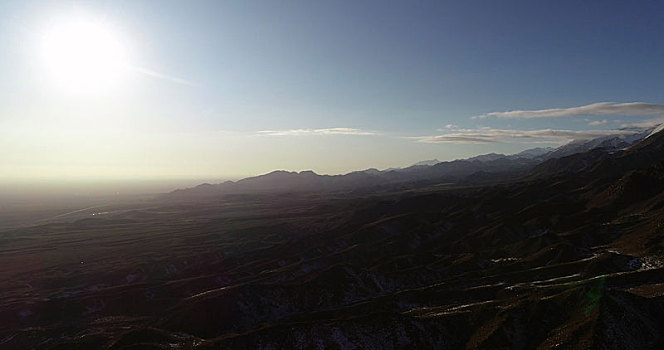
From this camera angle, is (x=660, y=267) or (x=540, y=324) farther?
(x=660, y=267)

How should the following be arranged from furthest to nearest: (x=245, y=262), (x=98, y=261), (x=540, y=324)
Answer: (x=98, y=261), (x=245, y=262), (x=540, y=324)

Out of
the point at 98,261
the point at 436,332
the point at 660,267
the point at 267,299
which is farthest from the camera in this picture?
the point at 98,261

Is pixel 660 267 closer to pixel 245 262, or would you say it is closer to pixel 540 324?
pixel 540 324

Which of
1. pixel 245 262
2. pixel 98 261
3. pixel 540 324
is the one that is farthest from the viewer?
pixel 98 261

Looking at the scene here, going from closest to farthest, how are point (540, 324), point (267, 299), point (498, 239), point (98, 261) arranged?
1. point (540, 324)
2. point (267, 299)
3. point (498, 239)
4. point (98, 261)

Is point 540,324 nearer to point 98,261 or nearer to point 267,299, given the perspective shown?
point 267,299

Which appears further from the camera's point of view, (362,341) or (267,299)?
(267,299)

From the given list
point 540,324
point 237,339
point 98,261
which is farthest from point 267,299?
point 98,261

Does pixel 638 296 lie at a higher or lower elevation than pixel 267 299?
higher

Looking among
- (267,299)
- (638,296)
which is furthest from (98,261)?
(638,296)
